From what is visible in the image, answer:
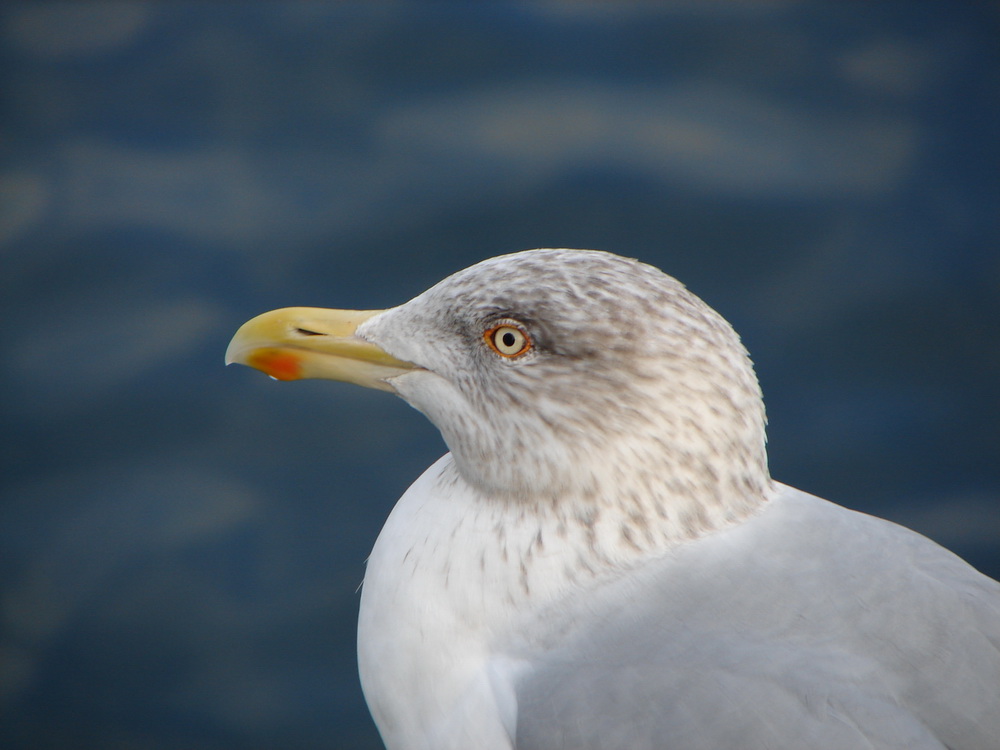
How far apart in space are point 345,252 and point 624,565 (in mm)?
1994

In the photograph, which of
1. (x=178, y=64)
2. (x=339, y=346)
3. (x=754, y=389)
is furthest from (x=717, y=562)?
(x=178, y=64)

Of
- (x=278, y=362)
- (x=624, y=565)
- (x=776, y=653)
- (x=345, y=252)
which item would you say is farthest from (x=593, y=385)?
(x=345, y=252)

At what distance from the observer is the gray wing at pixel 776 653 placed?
1501 millimetres

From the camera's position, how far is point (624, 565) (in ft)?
5.57

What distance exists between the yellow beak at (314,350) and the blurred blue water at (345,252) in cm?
126

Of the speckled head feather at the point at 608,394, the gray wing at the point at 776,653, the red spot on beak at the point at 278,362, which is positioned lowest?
the gray wing at the point at 776,653

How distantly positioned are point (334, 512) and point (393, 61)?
5.36 feet

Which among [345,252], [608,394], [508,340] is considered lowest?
[608,394]

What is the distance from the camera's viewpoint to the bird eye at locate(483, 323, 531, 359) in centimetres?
171

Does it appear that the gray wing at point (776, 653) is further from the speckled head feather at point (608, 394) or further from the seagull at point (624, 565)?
the speckled head feather at point (608, 394)

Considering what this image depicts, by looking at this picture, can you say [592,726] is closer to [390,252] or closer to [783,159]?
[390,252]

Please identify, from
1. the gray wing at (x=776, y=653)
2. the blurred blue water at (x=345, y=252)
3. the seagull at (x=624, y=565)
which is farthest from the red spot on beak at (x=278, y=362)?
the blurred blue water at (x=345, y=252)

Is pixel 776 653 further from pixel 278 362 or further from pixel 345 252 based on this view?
pixel 345 252

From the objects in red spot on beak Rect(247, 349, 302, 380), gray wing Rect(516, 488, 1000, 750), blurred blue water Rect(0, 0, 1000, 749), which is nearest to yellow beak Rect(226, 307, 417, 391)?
red spot on beak Rect(247, 349, 302, 380)
